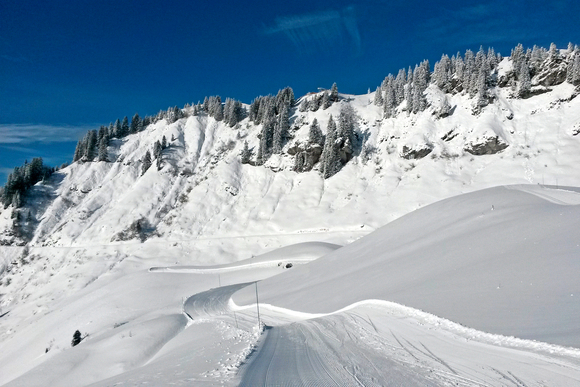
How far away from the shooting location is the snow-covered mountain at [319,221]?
12852mm

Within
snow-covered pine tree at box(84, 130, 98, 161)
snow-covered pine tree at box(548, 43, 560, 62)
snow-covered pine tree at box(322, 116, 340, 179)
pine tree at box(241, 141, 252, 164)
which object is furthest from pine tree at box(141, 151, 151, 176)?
snow-covered pine tree at box(548, 43, 560, 62)

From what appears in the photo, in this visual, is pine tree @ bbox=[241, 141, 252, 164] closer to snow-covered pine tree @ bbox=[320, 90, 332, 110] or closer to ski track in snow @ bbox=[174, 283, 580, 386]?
snow-covered pine tree @ bbox=[320, 90, 332, 110]

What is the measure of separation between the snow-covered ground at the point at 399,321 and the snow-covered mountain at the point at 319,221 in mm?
140

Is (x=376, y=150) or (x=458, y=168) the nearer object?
(x=458, y=168)

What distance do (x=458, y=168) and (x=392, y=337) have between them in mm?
52559

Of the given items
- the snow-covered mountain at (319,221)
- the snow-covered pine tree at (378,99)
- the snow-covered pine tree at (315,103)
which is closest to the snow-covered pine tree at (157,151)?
the snow-covered mountain at (319,221)

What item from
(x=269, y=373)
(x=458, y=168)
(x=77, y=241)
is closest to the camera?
(x=269, y=373)

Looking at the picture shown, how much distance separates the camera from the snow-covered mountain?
12852 millimetres


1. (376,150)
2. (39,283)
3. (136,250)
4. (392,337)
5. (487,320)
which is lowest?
(39,283)

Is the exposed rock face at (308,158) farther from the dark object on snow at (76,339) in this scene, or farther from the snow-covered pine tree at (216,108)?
the dark object on snow at (76,339)

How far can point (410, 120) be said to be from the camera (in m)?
66.9

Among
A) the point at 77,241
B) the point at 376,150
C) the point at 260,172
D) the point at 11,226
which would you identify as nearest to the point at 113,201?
the point at 77,241

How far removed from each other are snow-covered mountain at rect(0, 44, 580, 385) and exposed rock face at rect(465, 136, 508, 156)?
0.57 ft

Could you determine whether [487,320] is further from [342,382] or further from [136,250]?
[136,250]
